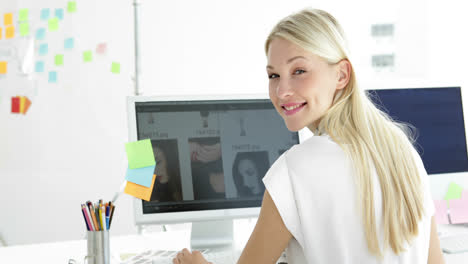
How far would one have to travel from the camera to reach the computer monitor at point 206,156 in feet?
4.41

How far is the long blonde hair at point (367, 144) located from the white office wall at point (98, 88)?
75.7 inches

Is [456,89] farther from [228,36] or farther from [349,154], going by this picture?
[228,36]

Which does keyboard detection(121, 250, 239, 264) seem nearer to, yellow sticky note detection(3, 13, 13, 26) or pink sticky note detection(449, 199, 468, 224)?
pink sticky note detection(449, 199, 468, 224)

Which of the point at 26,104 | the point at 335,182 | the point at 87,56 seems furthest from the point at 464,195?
the point at 26,104

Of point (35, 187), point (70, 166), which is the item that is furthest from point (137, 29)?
point (35, 187)

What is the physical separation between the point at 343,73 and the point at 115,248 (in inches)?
33.4

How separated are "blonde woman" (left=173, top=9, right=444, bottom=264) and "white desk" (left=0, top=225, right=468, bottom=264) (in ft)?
1.69

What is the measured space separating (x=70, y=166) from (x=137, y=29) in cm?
89

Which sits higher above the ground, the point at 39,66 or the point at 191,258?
the point at 39,66

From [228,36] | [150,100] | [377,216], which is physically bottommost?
[377,216]

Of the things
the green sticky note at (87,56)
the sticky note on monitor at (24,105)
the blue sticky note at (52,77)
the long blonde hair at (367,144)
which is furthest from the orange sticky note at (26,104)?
the long blonde hair at (367,144)

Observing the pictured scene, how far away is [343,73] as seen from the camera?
97cm

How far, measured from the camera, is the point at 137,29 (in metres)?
2.95

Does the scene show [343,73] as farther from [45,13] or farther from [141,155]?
[45,13]
